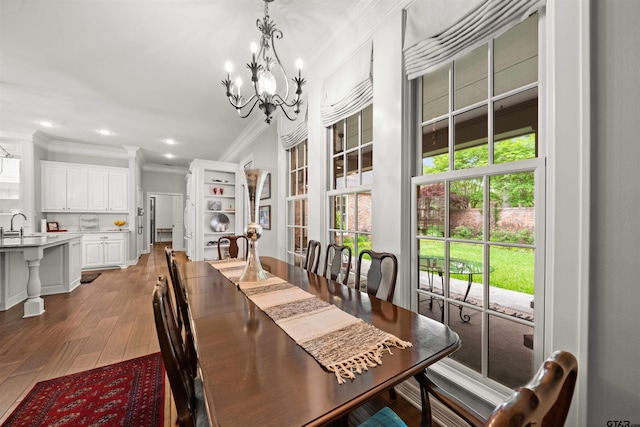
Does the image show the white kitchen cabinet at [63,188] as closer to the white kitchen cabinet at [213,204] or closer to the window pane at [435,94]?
the white kitchen cabinet at [213,204]

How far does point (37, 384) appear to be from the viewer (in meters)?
1.76

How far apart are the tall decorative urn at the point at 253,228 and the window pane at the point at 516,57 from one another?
1.51 m

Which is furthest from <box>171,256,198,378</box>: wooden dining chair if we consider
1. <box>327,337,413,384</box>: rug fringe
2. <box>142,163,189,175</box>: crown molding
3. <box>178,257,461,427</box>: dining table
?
<box>142,163,189,175</box>: crown molding

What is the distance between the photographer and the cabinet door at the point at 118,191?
592cm

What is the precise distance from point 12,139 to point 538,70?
7.75 meters

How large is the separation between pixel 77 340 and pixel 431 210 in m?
3.33

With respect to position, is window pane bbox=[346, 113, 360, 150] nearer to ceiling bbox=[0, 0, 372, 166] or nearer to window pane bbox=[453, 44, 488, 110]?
ceiling bbox=[0, 0, 372, 166]

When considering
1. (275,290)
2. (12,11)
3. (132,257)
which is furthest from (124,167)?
(275,290)

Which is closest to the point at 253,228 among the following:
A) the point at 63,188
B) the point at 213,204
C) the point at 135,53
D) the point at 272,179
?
the point at 135,53

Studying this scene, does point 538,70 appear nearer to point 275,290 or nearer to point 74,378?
point 275,290

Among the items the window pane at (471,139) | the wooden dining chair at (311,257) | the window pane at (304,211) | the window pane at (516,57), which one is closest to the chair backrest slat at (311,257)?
the wooden dining chair at (311,257)

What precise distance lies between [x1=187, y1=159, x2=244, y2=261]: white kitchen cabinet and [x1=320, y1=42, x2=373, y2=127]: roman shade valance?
3.39 metres

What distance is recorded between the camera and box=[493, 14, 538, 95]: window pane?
1.31 m

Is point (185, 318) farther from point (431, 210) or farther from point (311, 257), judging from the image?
point (431, 210)
